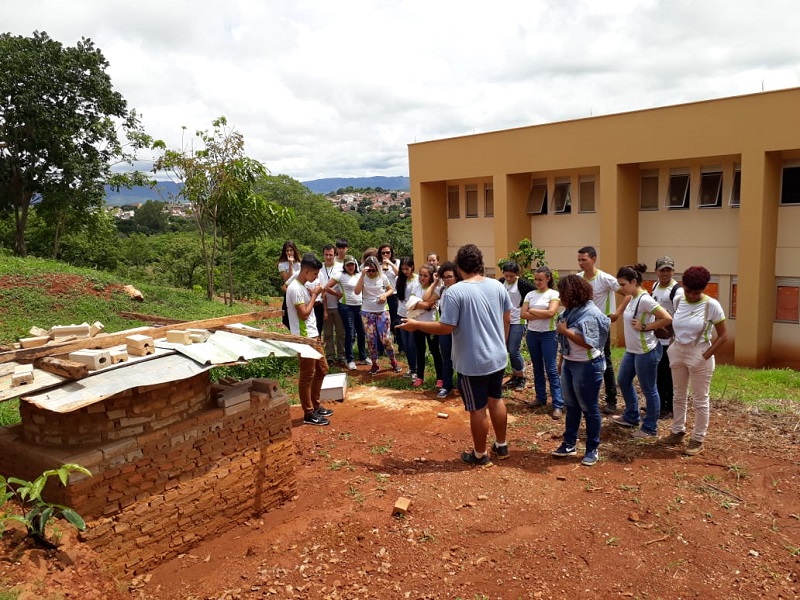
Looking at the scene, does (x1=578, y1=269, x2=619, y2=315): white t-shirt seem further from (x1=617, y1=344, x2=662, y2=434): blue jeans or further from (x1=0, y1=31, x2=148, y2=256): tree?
(x1=0, y1=31, x2=148, y2=256): tree

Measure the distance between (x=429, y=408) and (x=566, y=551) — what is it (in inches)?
130

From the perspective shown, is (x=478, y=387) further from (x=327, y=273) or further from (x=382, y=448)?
(x=327, y=273)

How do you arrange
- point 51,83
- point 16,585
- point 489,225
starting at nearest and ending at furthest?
point 16,585 < point 51,83 < point 489,225

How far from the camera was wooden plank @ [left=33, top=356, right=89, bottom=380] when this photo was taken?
3.61 meters

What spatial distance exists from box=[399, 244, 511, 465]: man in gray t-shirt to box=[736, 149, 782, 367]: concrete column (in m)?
11.2

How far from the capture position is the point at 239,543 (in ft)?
13.7

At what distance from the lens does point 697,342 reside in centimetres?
510

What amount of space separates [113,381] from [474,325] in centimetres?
264

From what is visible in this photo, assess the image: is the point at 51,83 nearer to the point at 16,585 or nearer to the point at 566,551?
the point at 16,585

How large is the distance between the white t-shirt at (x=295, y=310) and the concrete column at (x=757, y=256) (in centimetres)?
1156

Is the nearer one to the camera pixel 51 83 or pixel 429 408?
pixel 429 408

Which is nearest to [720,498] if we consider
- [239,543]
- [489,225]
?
[239,543]

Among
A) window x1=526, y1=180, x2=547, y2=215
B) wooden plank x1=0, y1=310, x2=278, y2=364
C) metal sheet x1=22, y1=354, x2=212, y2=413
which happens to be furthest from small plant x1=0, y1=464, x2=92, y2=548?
window x1=526, y1=180, x2=547, y2=215

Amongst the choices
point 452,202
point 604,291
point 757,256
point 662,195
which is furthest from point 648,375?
point 452,202
